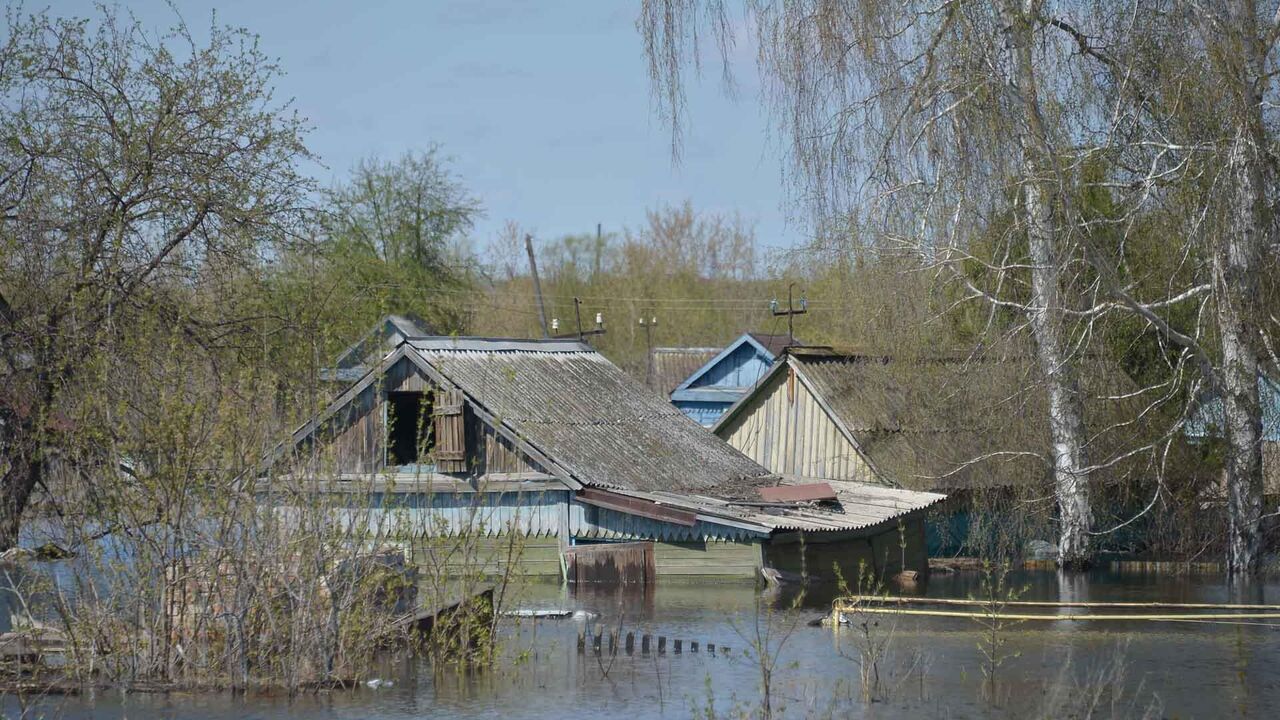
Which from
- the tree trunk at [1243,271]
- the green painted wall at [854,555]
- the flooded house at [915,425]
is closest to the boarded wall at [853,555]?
the green painted wall at [854,555]

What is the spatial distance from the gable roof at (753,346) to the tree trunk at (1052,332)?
57.2 ft

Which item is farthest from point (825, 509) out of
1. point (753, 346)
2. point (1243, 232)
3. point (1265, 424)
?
point (753, 346)

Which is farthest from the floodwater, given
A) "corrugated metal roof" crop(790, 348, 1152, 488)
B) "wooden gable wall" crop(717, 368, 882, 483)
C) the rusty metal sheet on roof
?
"wooden gable wall" crop(717, 368, 882, 483)

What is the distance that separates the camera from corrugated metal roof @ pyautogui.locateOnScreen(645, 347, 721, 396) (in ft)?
187

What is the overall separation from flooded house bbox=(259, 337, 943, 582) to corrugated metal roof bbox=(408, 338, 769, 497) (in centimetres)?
4

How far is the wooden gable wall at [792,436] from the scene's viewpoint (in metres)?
32.7

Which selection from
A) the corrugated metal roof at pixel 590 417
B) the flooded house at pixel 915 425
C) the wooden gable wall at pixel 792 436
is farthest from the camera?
the wooden gable wall at pixel 792 436

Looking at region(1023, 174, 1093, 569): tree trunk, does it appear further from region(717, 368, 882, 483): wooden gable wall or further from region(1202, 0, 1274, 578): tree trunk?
region(717, 368, 882, 483): wooden gable wall

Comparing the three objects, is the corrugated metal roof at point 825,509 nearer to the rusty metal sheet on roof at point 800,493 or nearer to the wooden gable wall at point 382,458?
the rusty metal sheet on roof at point 800,493

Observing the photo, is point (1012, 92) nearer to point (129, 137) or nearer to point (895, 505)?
point (895, 505)

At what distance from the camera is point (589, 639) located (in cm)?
1967

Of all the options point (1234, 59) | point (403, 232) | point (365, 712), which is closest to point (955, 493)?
point (1234, 59)

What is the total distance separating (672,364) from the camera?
5788cm

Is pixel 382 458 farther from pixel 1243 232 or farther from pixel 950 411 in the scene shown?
pixel 1243 232
